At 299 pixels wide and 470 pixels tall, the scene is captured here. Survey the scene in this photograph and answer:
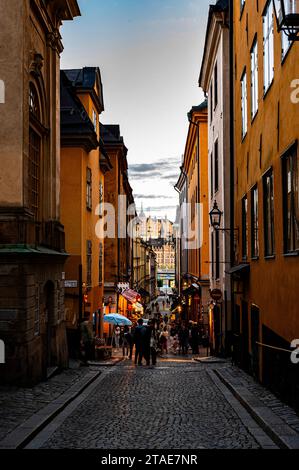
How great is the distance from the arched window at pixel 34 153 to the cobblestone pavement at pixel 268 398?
6.81 metres

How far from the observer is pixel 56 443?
31.9 feet

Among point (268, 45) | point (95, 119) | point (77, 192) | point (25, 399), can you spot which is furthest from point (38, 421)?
point (95, 119)

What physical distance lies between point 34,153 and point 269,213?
22.7ft

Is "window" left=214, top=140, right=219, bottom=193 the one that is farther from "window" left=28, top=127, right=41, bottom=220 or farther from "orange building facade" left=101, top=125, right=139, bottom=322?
"orange building facade" left=101, top=125, right=139, bottom=322

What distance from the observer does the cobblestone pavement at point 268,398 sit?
35.1 feet

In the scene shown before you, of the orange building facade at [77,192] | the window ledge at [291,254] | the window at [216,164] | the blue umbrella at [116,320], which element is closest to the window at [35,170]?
the orange building facade at [77,192]

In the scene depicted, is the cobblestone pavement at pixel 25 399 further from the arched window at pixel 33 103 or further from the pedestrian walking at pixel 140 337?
the arched window at pixel 33 103

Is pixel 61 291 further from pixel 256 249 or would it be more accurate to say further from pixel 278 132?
pixel 278 132

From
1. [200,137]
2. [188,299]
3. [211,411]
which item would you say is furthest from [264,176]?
[188,299]

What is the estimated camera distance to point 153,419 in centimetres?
1154

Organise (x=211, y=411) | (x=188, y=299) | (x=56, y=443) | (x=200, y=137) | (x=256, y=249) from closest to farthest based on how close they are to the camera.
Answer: (x=56, y=443)
(x=211, y=411)
(x=256, y=249)
(x=200, y=137)
(x=188, y=299)

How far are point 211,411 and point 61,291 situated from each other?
8.67m

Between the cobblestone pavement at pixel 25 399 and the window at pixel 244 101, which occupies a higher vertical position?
the window at pixel 244 101

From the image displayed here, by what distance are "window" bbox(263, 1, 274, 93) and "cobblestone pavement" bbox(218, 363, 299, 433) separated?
6.43 meters
